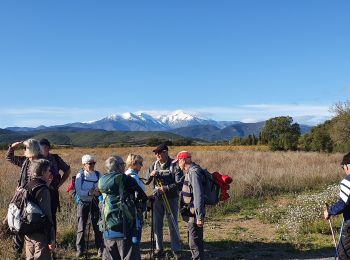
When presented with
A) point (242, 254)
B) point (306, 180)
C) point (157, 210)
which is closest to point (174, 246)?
point (157, 210)

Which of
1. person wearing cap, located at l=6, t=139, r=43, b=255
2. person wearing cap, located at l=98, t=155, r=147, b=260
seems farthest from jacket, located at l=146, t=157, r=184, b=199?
person wearing cap, located at l=98, t=155, r=147, b=260

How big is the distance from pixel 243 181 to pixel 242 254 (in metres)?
7.23

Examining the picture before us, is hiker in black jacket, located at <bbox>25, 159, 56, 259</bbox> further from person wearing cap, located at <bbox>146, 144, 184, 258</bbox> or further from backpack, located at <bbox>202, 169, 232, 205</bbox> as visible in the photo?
person wearing cap, located at <bbox>146, 144, 184, 258</bbox>

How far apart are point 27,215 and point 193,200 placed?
8.58 ft

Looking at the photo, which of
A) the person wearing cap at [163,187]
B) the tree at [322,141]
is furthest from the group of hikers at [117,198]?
the tree at [322,141]

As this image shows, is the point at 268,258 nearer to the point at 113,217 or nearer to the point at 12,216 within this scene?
the point at 113,217

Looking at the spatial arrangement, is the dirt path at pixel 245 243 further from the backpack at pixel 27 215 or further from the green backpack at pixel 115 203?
the backpack at pixel 27 215

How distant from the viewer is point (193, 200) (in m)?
6.91

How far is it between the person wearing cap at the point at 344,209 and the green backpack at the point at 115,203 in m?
2.63

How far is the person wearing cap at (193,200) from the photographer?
6.75 metres

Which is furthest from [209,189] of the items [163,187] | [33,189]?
[33,189]

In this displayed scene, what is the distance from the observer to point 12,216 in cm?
523

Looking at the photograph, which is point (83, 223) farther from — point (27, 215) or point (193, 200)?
point (27, 215)

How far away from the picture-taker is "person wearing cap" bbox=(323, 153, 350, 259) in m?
5.86
